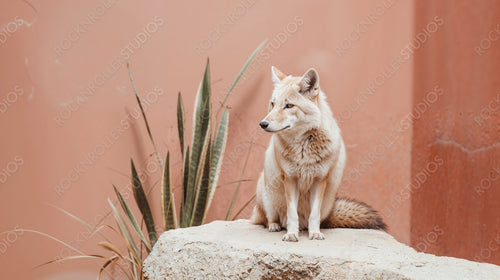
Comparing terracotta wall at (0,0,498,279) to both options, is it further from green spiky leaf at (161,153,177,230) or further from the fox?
the fox

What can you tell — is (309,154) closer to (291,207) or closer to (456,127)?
(291,207)

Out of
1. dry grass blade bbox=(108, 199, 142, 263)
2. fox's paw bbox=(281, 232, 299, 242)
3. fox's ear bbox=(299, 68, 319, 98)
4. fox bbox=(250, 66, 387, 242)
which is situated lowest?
dry grass blade bbox=(108, 199, 142, 263)

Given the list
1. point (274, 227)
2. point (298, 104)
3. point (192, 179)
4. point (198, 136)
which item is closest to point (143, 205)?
point (192, 179)

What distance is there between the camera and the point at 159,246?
227 cm

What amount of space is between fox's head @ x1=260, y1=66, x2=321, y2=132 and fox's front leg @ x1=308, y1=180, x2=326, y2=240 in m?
0.32

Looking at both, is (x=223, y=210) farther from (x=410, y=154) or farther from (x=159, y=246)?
(x=410, y=154)

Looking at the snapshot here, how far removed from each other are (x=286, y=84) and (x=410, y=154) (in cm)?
166

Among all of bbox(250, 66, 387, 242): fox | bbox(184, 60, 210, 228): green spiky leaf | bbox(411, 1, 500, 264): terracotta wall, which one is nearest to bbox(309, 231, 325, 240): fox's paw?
bbox(250, 66, 387, 242): fox

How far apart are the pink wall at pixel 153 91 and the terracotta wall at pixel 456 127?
0.47ft

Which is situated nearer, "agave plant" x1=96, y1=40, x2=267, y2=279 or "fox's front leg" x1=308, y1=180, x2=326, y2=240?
"fox's front leg" x1=308, y1=180, x2=326, y2=240

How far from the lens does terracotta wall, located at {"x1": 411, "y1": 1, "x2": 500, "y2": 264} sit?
342cm

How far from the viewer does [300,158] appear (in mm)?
2189

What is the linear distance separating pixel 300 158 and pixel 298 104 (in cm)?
27

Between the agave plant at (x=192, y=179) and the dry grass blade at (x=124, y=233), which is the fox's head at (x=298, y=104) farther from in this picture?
the dry grass blade at (x=124, y=233)
